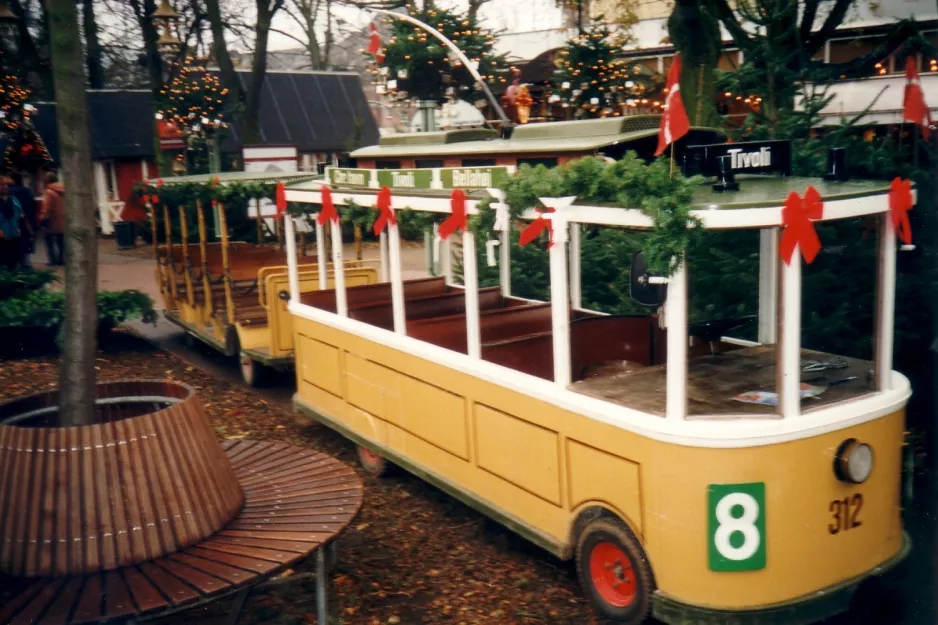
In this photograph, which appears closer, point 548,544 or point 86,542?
point 86,542

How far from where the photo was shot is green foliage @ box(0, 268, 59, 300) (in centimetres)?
1024

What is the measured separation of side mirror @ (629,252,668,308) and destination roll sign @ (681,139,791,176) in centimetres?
52

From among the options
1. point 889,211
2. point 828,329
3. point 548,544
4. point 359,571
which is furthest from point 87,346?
point 828,329

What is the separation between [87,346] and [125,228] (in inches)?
833

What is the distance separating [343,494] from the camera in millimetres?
4438

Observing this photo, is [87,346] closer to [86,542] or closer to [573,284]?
[86,542]

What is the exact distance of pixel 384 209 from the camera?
20.6 ft

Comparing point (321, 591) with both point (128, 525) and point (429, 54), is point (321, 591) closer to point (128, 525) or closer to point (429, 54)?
point (128, 525)

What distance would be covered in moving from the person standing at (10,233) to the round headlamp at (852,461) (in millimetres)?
10571

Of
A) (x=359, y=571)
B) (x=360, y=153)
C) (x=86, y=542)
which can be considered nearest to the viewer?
(x=86, y=542)

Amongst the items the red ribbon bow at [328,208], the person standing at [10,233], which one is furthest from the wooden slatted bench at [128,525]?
the person standing at [10,233]

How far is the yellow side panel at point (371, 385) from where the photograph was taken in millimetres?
6477

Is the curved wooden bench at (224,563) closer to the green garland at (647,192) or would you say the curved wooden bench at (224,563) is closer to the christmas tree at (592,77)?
the green garland at (647,192)

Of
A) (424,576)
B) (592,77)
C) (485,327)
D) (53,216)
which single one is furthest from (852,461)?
(53,216)
